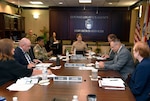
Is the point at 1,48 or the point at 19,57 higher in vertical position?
the point at 1,48

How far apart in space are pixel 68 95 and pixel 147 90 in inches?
40.2

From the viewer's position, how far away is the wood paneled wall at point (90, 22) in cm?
966

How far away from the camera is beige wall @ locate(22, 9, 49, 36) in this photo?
34.0 ft

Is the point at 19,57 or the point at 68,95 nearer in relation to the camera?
the point at 68,95

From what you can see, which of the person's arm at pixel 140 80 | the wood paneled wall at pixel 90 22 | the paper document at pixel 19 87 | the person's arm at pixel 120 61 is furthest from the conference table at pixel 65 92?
the wood paneled wall at pixel 90 22

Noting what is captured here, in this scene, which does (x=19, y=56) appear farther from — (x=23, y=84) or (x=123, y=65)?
(x=123, y=65)

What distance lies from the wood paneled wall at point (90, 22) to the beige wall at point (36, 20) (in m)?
0.75

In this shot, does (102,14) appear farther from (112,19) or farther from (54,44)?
(54,44)

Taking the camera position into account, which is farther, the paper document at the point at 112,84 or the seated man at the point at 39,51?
the seated man at the point at 39,51

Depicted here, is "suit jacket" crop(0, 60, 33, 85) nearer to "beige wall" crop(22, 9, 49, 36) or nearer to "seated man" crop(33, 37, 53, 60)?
"seated man" crop(33, 37, 53, 60)

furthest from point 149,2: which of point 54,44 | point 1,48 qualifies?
point 1,48

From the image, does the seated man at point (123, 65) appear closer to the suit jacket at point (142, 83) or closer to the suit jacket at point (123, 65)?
the suit jacket at point (123, 65)

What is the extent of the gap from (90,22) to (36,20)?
312 centimetres

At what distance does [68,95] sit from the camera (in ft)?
5.68
